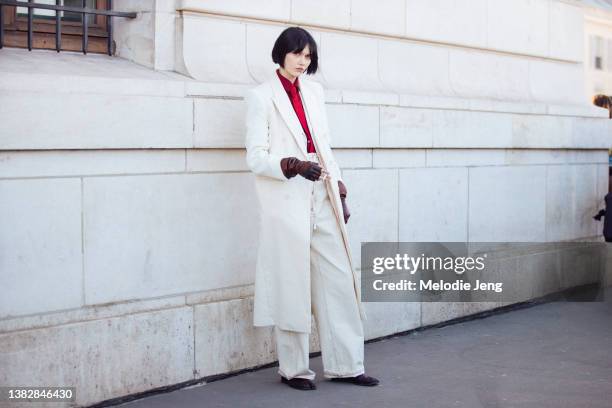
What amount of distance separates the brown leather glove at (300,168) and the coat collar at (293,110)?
12.1 inches

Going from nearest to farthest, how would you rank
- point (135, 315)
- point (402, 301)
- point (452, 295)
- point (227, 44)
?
1. point (135, 315)
2. point (227, 44)
3. point (402, 301)
4. point (452, 295)

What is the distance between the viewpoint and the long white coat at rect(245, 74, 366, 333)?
5938mm

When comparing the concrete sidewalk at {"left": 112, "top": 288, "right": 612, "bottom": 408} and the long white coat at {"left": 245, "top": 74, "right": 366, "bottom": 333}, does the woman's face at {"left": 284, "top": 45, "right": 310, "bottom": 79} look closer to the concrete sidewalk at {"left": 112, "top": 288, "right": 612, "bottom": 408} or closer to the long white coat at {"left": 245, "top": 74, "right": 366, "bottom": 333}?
the long white coat at {"left": 245, "top": 74, "right": 366, "bottom": 333}

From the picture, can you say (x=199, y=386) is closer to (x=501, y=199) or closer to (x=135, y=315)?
(x=135, y=315)

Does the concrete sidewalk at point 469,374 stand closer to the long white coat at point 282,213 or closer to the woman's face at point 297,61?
the long white coat at point 282,213

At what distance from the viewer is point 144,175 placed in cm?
597

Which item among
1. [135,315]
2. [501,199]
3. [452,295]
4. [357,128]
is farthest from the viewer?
[501,199]

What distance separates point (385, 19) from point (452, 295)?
230 cm

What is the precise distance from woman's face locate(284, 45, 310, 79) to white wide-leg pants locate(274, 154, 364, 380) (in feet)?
1.63

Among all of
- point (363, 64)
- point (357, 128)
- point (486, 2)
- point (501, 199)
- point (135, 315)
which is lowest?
point (135, 315)

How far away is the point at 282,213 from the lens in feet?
19.5

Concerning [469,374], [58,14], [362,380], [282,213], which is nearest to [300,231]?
[282,213]

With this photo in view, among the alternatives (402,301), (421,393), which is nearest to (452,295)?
(402,301)

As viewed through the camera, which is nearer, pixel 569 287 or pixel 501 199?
pixel 501 199
